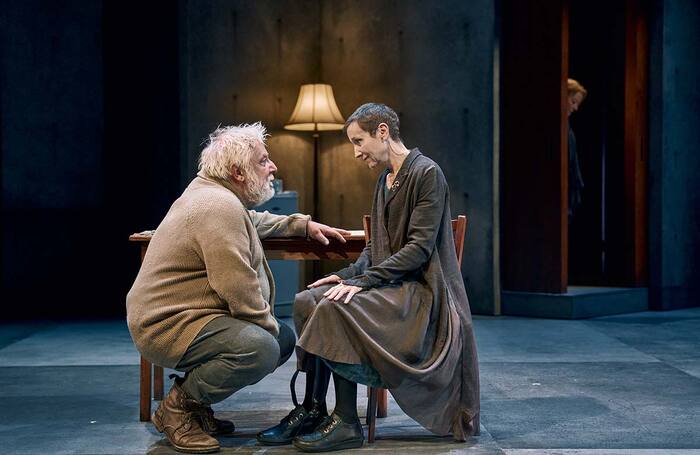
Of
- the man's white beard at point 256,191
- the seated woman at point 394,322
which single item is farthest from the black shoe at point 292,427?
the man's white beard at point 256,191

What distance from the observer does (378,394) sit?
408 cm

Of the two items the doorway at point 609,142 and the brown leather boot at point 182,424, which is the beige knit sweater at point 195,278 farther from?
the doorway at point 609,142

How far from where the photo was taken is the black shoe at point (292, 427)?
362 cm

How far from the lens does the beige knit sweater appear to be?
3.44 metres

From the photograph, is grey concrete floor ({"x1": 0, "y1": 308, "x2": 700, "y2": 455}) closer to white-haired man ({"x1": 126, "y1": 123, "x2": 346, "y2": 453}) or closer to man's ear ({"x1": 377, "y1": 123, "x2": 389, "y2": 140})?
white-haired man ({"x1": 126, "y1": 123, "x2": 346, "y2": 453})

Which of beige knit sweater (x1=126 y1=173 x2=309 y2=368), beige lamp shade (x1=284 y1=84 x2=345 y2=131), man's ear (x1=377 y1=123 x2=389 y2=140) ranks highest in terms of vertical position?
beige lamp shade (x1=284 y1=84 x2=345 y2=131)

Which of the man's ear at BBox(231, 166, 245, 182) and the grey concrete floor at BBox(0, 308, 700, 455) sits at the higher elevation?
the man's ear at BBox(231, 166, 245, 182)

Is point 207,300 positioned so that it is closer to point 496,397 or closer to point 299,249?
point 299,249

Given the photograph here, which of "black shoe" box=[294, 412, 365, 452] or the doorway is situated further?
the doorway

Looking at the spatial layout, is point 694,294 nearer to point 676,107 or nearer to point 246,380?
point 676,107

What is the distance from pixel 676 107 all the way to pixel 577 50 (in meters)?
1.00

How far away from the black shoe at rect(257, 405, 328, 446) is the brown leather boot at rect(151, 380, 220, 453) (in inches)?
7.8

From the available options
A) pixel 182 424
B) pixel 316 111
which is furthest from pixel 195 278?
pixel 316 111

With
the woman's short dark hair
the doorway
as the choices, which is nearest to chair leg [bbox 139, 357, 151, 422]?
the woman's short dark hair
